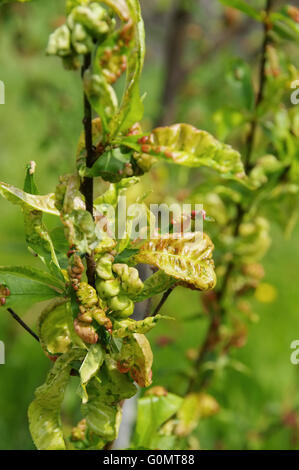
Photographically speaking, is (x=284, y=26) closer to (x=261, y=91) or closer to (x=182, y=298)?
(x=261, y=91)

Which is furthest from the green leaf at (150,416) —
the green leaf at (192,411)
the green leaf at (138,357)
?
the green leaf at (138,357)

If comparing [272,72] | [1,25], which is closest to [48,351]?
[272,72]

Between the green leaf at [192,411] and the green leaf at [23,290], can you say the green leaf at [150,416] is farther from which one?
the green leaf at [23,290]

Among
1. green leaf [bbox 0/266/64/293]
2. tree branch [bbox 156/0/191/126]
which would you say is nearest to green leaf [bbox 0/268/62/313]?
green leaf [bbox 0/266/64/293]

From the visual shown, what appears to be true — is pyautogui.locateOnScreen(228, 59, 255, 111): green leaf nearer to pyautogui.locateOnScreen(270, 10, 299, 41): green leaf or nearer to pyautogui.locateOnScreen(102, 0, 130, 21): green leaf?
pyautogui.locateOnScreen(270, 10, 299, 41): green leaf

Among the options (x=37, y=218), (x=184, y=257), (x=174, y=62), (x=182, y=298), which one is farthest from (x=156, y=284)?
(x=182, y=298)
